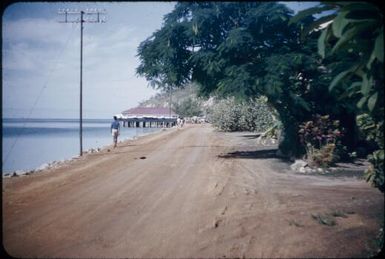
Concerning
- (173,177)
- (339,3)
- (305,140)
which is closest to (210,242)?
(339,3)

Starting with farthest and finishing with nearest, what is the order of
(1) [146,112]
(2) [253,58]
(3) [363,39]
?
(1) [146,112] < (2) [253,58] < (3) [363,39]

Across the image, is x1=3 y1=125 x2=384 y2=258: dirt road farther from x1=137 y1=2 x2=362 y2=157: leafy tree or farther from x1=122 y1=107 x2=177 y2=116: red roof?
x1=122 y1=107 x2=177 y2=116: red roof

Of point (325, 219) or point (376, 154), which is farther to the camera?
point (325, 219)

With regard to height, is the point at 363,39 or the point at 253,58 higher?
the point at 253,58

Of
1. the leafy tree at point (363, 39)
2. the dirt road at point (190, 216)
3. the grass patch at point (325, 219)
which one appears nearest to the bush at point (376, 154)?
the leafy tree at point (363, 39)

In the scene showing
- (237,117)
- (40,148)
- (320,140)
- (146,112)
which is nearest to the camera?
(320,140)

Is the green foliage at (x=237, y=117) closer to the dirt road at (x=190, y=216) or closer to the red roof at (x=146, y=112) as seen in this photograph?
the dirt road at (x=190, y=216)

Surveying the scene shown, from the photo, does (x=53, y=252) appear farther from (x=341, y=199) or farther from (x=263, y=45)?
(x=263, y=45)

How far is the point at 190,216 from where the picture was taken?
718cm

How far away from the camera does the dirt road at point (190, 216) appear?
18.0ft

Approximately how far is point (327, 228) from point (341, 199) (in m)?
2.44

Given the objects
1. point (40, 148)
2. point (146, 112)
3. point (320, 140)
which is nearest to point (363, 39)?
point (320, 140)

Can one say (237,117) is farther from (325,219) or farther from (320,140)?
(325,219)

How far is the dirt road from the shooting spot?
5488 millimetres
